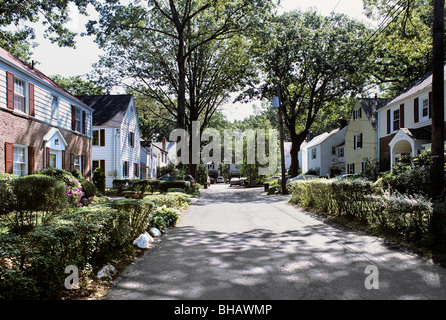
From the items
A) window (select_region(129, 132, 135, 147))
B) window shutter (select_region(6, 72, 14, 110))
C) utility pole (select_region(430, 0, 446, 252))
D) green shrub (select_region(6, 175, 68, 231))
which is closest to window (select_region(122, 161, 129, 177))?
window (select_region(129, 132, 135, 147))

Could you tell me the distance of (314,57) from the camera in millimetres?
30266

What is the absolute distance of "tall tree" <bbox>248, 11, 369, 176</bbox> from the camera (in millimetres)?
29625

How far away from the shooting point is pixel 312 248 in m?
6.78

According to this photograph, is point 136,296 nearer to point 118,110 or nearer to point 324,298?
point 324,298

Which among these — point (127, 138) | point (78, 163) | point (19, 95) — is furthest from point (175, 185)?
point (19, 95)

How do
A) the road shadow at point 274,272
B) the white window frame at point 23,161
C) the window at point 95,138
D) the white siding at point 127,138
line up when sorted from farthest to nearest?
the white siding at point 127,138 → the window at point 95,138 → the white window frame at point 23,161 → the road shadow at point 274,272

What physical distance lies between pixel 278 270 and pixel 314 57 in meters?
28.6

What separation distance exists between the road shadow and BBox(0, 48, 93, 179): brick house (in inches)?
412

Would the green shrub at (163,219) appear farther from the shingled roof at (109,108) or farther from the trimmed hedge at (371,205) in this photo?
the shingled roof at (109,108)

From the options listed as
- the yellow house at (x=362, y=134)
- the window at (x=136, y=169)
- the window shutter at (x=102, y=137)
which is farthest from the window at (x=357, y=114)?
the window shutter at (x=102, y=137)

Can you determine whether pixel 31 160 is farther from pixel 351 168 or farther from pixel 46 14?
pixel 351 168

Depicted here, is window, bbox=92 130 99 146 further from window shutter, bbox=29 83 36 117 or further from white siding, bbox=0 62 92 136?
window shutter, bbox=29 83 36 117

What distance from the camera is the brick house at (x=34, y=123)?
538 inches

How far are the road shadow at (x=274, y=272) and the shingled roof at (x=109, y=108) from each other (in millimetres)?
23475
